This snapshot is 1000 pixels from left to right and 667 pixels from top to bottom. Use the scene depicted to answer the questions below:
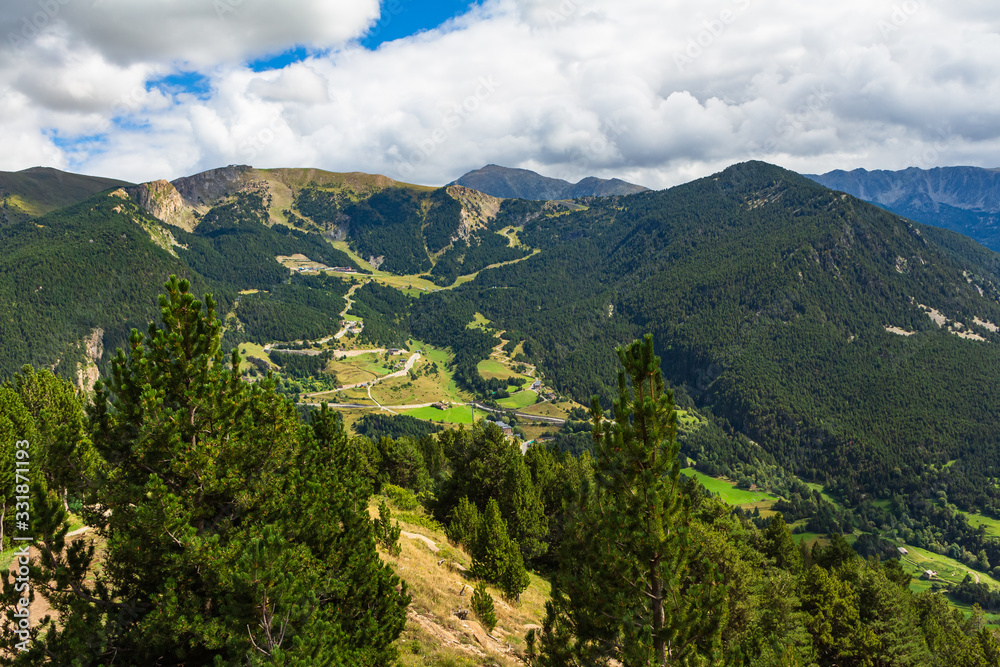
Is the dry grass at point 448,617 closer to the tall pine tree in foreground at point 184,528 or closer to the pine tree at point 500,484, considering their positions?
the pine tree at point 500,484

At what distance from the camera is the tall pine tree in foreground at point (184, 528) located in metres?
12.3

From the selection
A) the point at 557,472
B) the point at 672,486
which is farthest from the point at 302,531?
the point at 557,472

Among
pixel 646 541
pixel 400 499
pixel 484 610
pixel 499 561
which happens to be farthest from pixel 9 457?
pixel 400 499

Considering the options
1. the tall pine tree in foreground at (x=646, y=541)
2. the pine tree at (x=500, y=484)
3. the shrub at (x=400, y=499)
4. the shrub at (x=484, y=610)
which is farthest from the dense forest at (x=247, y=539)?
the shrub at (x=400, y=499)

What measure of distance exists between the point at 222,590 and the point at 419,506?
149 feet

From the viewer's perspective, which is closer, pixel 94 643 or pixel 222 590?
pixel 94 643

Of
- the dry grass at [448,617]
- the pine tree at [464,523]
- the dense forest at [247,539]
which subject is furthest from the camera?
the pine tree at [464,523]

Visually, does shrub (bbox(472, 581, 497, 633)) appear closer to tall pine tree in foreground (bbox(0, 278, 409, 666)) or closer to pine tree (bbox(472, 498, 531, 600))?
pine tree (bbox(472, 498, 531, 600))

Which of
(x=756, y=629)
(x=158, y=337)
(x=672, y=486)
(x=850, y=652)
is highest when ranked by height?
(x=158, y=337)

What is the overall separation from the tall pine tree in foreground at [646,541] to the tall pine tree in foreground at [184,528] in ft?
27.5

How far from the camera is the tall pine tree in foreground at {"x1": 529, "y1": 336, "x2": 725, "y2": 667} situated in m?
14.2

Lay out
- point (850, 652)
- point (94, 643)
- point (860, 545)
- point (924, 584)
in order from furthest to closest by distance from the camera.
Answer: point (860, 545)
point (924, 584)
point (850, 652)
point (94, 643)

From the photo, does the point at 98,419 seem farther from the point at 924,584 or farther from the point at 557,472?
the point at 924,584

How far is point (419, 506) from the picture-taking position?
5678 centimetres
